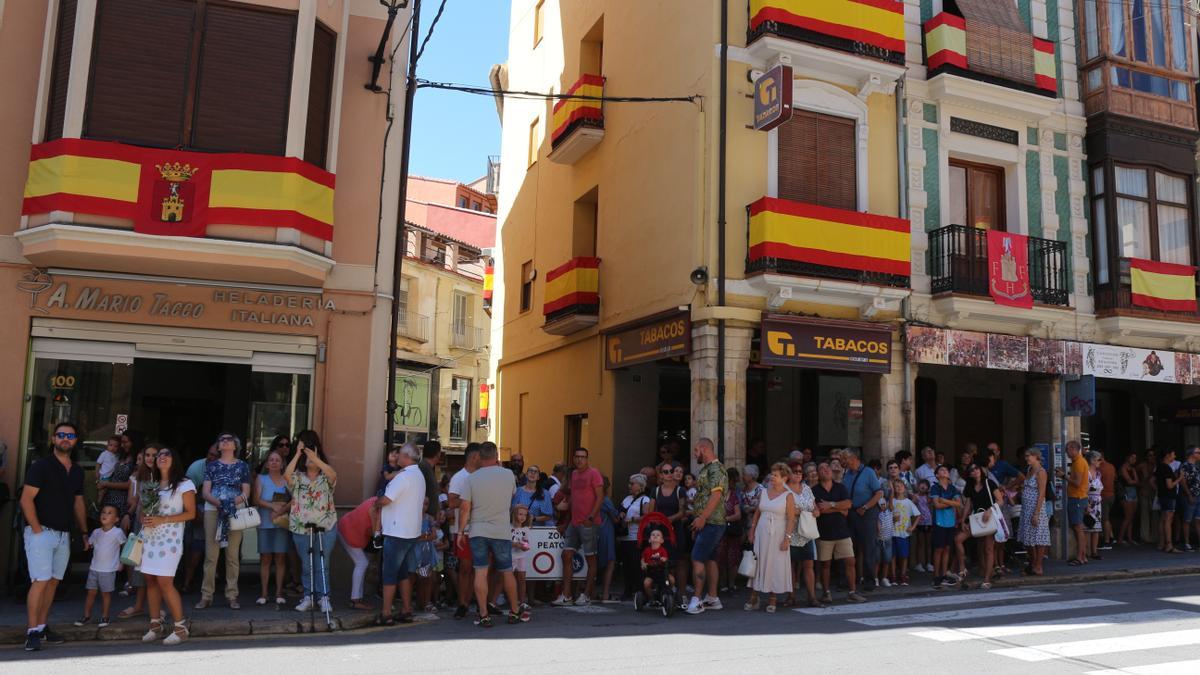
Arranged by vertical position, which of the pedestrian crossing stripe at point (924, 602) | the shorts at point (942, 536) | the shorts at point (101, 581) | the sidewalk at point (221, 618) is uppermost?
the shorts at point (942, 536)

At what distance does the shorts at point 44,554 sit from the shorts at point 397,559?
295 centimetres

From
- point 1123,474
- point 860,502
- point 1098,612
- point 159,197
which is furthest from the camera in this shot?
point 1123,474

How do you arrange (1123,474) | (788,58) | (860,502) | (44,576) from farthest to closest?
1. (1123,474)
2. (788,58)
3. (860,502)
4. (44,576)

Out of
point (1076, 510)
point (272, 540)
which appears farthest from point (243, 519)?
point (1076, 510)

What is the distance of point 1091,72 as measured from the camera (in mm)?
Result: 18094

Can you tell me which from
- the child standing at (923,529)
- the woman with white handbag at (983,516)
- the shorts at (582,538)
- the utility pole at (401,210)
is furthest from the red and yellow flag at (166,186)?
the woman with white handbag at (983,516)

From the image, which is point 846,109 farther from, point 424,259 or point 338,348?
point 424,259

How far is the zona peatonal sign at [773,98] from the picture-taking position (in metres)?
14.4

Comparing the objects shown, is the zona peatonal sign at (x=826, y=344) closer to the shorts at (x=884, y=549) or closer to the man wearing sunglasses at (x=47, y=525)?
the shorts at (x=884, y=549)

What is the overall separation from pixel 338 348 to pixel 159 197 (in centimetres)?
293

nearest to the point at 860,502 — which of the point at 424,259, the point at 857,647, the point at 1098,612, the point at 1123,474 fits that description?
the point at 1098,612

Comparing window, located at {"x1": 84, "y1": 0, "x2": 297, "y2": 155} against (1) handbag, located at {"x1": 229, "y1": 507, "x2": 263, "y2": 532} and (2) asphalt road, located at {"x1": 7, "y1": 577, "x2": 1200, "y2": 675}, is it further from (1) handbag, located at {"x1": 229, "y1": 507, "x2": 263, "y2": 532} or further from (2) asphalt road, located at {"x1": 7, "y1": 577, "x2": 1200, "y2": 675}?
(2) asphalt road, located at {"x1": 7, "y1": 577, "x2": 1200, "y2": 675}

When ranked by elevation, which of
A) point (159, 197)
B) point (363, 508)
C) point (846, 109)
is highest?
point (846, 109)

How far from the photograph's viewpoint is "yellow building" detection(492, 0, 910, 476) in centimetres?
1483
